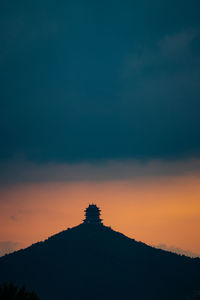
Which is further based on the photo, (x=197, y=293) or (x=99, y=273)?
(x=99, y=273)

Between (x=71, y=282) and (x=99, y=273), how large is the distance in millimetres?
10314

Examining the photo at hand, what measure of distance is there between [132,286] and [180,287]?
54.5ft

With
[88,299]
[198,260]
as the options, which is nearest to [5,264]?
[88,299]

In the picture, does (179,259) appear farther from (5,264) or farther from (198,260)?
(5,264)

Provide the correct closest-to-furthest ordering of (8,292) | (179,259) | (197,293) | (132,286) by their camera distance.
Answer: (8,292) → (197,293) → (132,286) → (179,259)

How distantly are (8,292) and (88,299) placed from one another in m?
89.2

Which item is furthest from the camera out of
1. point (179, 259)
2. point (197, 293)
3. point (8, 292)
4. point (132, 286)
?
point (179, 259)

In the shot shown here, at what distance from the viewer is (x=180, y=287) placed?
575 feet

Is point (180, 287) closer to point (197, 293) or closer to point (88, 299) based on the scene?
point (197, 293)

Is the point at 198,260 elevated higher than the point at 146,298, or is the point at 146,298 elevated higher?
the point at 198,260

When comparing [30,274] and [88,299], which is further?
[30,274]

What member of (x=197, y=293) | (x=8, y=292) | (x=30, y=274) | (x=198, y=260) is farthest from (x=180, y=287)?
(x=8, y=292)

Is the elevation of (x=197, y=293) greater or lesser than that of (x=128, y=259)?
lesser

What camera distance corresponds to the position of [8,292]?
87250 millimetres
